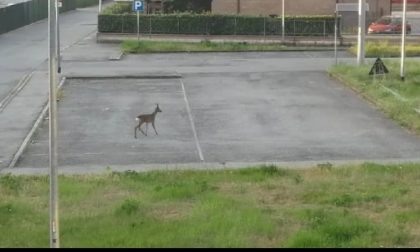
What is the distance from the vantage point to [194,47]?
47.2 meters

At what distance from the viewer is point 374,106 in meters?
26.3

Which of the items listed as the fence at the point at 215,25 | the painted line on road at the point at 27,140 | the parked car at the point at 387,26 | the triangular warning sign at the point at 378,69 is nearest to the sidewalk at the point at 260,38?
the fence at the point at 215,25

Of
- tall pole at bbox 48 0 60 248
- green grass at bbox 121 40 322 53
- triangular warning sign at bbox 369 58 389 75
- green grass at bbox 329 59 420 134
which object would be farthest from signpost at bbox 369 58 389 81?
tall pole at bbox 48 0 60 248

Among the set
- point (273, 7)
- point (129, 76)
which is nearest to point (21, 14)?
point (273, 7)

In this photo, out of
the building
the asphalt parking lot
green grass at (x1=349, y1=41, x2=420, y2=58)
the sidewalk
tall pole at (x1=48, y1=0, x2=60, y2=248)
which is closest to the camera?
tall pole at (x1=48, y1=0, x2=60, y2=248)

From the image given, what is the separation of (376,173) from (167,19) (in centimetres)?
3806

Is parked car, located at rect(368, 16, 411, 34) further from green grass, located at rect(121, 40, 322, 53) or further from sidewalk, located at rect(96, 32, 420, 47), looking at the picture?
green grass, located at rect(121, 40, 322, 53)

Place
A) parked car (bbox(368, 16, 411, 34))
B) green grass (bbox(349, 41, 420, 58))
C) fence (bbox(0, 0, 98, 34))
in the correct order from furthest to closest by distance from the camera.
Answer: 1. fence (bbox(0, 0, 98, 34))
2. parked car (bbox(368, 16, 411, 34))
3. green grass (bbox(349, 41, 420, 58))

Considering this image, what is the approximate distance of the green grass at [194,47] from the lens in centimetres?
4578

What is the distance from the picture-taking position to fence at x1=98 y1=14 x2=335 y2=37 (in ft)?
170

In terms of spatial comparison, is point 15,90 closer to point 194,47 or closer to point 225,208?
point 194,47

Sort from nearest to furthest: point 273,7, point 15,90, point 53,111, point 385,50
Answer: point 53,111 < point 15,90 < point 385,50 < point 273,7

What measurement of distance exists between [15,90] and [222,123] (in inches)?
409

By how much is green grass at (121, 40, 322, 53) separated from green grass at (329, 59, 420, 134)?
10.8 meters
